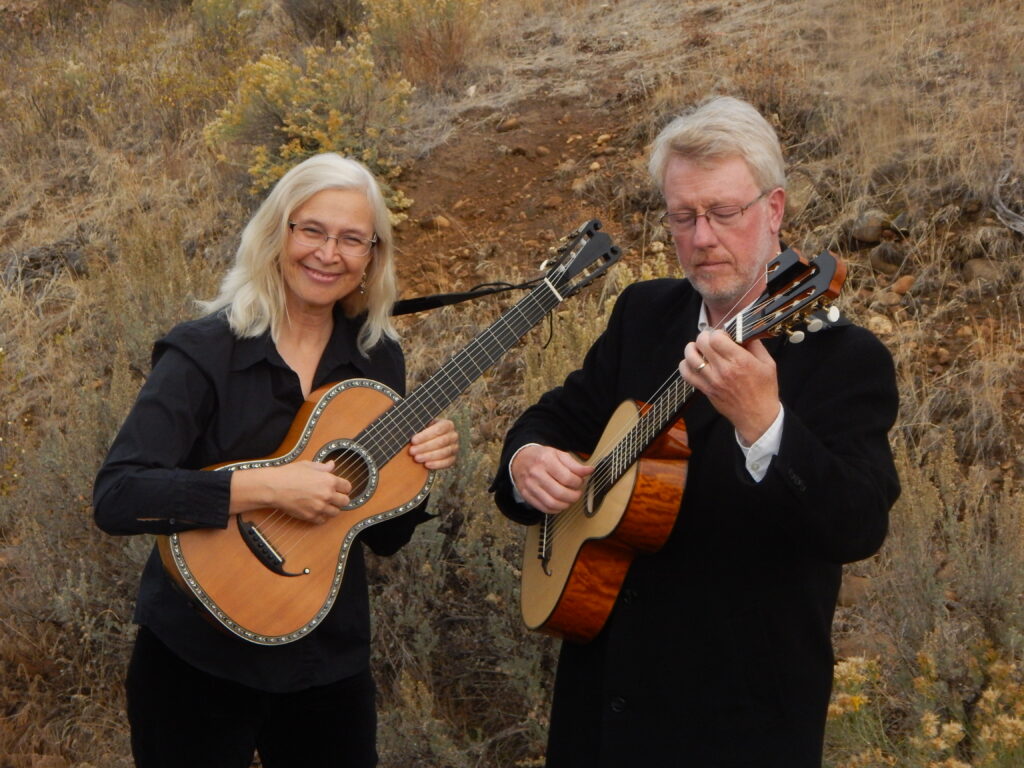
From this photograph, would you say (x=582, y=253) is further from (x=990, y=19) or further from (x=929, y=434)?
(x=990, y=19)

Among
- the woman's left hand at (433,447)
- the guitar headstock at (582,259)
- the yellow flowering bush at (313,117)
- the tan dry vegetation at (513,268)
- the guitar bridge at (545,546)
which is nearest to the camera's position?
the guitar bridge at (545,546)

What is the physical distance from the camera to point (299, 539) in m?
2.56

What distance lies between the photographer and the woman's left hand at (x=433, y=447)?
271 centimetres

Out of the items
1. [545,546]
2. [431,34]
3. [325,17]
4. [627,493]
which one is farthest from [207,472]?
[325,17]

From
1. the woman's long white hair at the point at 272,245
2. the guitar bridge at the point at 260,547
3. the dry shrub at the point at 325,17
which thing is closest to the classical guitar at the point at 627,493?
the guitar bridge at the point at 260,547

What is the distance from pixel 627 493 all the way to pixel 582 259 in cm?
86

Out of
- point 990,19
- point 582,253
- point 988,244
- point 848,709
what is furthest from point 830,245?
point 848,709

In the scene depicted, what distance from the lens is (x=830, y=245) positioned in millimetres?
5281

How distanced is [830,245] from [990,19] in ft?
6.98

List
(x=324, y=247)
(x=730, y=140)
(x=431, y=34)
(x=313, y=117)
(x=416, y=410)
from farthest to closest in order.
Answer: (x=431, y=34) < (x=313, y=117) < (x=416, y=410) < (x=324, y=247) < (x=730, y=140)

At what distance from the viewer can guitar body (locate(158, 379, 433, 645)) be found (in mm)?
2453

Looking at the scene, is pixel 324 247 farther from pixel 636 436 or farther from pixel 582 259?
pixel 636 436

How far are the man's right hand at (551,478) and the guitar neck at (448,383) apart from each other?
32 cm

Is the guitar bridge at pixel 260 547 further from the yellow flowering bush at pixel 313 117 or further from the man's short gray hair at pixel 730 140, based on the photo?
the yellow flowering bush at pixel 313 117
